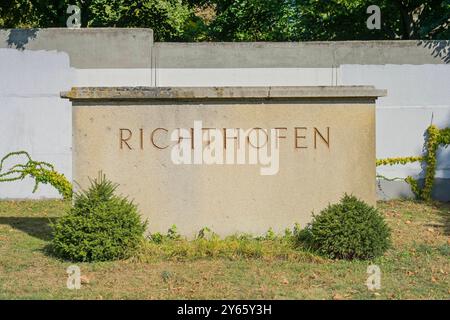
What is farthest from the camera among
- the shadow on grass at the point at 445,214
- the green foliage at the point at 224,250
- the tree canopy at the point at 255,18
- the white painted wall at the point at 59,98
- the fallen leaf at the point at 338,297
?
the tree canopy at the point at 255,18

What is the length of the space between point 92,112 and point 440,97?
337 inches

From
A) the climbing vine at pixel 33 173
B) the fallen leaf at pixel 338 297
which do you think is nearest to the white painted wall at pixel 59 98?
the climbing vine at pixel 33 173

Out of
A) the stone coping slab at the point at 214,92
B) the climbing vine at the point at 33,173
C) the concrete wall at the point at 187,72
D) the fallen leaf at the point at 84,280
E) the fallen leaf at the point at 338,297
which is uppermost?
the concrete wall at the point at 187,72

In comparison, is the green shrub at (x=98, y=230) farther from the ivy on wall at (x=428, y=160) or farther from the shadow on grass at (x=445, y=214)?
the ivy on wall at (x=428, y=160)

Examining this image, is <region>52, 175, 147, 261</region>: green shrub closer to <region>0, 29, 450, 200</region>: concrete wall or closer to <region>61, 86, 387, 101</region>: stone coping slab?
<region>61, 86, 387, 101</region>: stone coping slab

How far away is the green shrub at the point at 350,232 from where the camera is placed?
9320mm

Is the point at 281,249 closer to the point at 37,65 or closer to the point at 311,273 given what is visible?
the point at 311,273

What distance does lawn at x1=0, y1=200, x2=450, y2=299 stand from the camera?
7.85 meters

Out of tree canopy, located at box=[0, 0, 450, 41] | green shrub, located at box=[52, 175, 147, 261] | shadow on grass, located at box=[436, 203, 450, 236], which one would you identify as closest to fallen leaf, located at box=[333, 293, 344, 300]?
green shrub, located at box=[52, 175, 147, 261]

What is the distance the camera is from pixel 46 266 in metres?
9.27

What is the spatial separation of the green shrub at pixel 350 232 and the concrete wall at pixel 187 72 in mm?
6591

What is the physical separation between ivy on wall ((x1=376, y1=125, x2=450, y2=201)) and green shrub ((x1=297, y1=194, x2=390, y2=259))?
6559 millimetres

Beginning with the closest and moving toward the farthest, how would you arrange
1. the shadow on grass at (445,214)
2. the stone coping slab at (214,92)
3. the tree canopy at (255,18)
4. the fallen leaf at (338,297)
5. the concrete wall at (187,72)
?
the fallen leaf at (338,297)
the stone coping slab at (214,92)
the shadow on grass at (445,214)
the concrete wall at (187,72)
the tree canopy at (255,18)

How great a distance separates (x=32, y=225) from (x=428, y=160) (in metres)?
8.55
